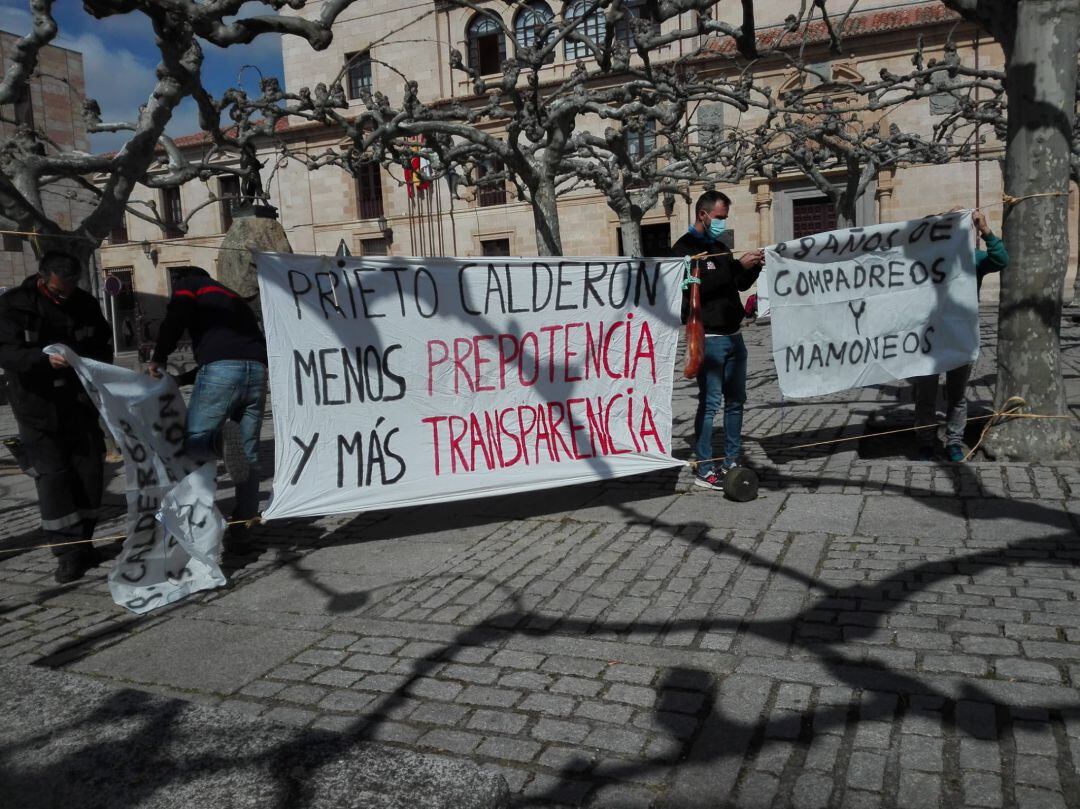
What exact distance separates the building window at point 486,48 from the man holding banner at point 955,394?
28.3m

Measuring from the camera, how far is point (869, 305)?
243 inches

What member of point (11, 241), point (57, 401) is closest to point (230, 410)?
point (57, 401)

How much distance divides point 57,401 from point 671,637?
11.8 ft

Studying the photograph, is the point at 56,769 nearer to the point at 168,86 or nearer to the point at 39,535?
the point at 39,535

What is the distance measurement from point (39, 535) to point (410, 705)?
13.5 feet

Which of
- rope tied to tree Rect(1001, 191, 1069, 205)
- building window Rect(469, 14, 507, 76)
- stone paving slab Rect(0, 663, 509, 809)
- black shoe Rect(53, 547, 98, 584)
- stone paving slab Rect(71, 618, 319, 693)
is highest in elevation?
building window Rect(469, 14, 507, 76)

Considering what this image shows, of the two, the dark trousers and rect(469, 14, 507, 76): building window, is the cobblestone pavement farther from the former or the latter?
rect(469, 14, 507, 76): building window

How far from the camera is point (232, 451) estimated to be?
4.95 metres

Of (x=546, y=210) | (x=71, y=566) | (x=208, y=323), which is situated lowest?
(x=71, y=566)

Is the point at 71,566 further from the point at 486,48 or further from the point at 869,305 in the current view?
the point at 486,48

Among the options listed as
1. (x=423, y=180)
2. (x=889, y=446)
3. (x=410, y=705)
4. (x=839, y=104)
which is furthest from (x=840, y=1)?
(x=410, y=705)

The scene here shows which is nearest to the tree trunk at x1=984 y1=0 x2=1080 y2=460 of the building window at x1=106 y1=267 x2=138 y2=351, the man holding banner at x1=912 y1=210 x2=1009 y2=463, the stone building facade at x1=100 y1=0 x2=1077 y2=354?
the man holding banner at x1=912 y1=210 x2=1009 y2=463

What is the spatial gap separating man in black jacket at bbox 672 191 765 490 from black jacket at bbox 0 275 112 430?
3.58 meters

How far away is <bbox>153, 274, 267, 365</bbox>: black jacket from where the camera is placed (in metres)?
4.83
